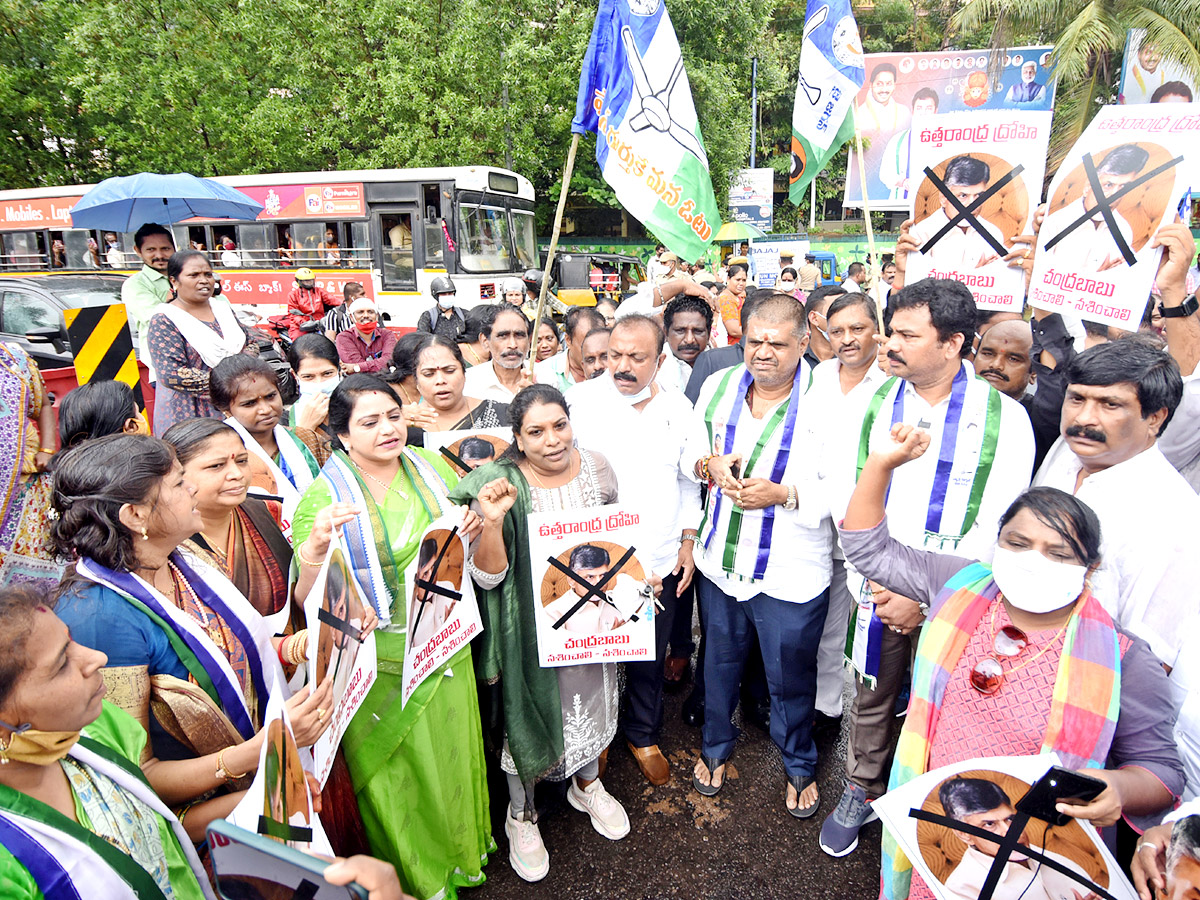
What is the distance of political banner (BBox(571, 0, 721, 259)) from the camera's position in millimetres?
3826

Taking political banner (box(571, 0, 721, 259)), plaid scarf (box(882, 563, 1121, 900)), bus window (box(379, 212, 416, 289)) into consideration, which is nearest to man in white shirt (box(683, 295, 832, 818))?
plaid scarf (box(882, 563, 1121, 900))

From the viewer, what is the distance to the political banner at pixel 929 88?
61.8 ft

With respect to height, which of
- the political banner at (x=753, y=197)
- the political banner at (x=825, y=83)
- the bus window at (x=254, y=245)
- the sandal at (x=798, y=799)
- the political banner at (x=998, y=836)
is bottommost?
the sandal at (x=798, y=799)

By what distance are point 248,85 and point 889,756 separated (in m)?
19.3

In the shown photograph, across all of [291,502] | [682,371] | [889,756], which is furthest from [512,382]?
[889,756]

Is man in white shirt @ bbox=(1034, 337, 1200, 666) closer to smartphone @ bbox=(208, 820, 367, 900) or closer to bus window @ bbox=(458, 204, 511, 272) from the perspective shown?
smartphone @ bbox=(208, 820, 367, 900)

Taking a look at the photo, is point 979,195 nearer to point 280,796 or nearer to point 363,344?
point 280,796

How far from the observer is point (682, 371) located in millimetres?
4664

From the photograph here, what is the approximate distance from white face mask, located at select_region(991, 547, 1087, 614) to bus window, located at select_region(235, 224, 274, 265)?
13.9 metres

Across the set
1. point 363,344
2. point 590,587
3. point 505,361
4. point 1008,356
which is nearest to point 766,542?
A: point 590,587

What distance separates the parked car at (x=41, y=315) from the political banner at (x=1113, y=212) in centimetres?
840

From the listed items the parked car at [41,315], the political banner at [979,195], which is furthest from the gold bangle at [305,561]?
the parked car at [41,315]

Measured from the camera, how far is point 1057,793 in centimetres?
158

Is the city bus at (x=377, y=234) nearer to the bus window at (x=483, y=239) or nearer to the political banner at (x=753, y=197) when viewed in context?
the bus window at (x=483, y=239)
